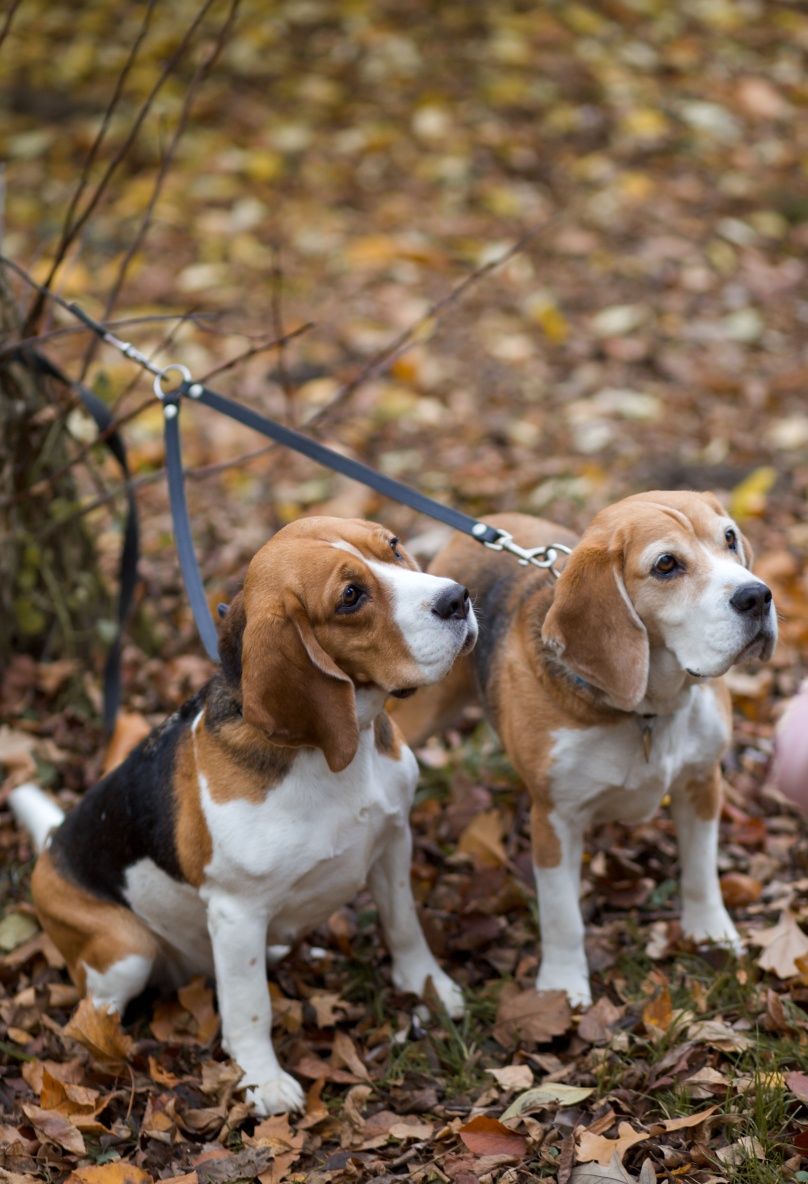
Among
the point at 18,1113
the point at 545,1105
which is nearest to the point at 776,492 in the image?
the point at 545,1105

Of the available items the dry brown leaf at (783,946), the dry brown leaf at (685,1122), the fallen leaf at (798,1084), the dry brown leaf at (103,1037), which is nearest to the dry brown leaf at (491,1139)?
the dry brown leaf at (685,1122)

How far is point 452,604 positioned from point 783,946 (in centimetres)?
175

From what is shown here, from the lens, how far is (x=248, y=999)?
13.6 ft

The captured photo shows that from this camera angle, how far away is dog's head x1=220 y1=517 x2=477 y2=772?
3.59m

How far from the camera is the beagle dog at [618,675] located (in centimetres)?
376

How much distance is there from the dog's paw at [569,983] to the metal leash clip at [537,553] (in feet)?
4.24

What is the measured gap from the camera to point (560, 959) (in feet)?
14.5

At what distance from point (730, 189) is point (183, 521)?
7.72 metres

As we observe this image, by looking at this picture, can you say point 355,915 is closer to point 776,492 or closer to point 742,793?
point 742,793

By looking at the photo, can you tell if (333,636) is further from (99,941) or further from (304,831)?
(99,941)

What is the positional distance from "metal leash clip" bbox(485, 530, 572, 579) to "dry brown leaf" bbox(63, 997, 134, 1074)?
78.0 inches

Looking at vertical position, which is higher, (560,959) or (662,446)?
(560,959)

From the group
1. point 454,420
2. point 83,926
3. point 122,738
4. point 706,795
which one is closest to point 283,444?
point 122,738

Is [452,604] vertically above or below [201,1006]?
above
